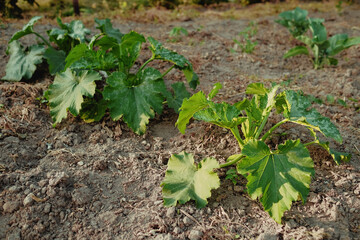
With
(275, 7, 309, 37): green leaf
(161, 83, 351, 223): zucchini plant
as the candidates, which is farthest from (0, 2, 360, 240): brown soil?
(275, 7, 309, 37): green leaf

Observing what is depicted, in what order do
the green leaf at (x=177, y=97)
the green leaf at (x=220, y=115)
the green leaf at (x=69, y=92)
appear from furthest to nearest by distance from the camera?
the green leaf at (x=177, y=97)
the green leaf at (x=69, y=92)
the green leaf at (x=220, y=115)

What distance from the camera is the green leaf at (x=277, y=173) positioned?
2.17m

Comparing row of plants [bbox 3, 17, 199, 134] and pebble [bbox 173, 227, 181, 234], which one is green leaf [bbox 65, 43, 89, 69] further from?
pebble [bbox 173, 227, 181, 234]

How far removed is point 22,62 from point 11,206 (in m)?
2.00

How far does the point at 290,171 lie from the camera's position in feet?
7.35

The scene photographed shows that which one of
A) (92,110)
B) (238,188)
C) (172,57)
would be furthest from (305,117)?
(92,110)

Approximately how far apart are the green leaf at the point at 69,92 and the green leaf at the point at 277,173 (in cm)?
147

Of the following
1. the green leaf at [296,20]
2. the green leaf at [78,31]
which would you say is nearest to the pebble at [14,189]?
the green leaf at [78,31]

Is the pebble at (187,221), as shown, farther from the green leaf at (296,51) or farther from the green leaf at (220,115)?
the green leaf at (296,51)

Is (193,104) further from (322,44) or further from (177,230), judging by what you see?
(322,44)

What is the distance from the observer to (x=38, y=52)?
3.86 meters

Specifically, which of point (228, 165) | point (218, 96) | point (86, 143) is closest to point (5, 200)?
point (86, 143)

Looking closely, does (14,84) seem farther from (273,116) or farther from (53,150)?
(273,116)

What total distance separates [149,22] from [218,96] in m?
2.58
